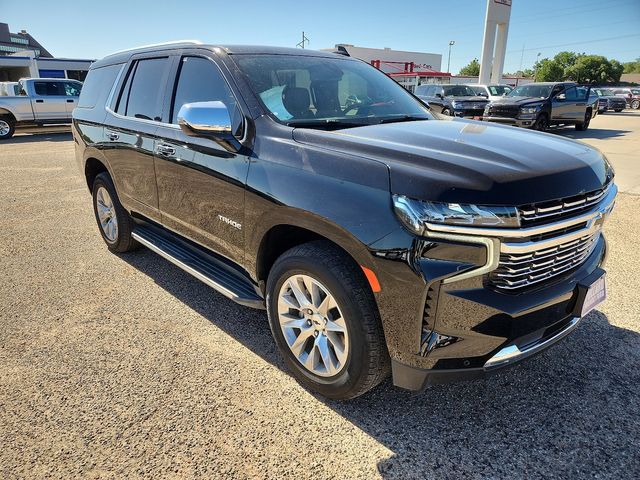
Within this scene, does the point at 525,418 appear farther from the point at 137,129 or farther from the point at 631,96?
the point at 631,96

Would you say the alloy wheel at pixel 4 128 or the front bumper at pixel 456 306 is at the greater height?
the front bumper at pixel 456 306

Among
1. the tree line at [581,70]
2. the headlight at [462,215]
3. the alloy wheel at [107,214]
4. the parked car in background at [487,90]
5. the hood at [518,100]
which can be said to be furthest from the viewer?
the tree line at [581,70]

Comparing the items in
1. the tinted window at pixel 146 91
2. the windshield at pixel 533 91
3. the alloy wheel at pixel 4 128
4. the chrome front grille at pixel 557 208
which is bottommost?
the alloy wheel at pixel 4 128

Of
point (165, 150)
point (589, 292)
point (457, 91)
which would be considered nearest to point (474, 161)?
point (589, 292)

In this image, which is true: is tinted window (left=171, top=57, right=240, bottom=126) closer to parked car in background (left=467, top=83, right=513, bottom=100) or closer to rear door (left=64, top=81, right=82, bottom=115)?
rear door (left=64, top=81, right=82, bottom=115)

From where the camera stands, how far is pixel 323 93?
3.21m

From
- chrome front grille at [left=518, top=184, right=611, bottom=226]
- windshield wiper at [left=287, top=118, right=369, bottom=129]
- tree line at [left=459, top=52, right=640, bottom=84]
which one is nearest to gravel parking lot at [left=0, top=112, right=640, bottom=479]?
chrome front grille at [left=518, top=184, right=611, bottom=226]

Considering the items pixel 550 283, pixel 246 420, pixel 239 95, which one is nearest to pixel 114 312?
pixel 246 420

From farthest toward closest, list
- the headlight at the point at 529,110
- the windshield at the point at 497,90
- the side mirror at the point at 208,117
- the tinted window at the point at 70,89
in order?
1. the windshield at the point at 497,90
2. the tinted window at the point at 70,89
3. the headlight at the point at 529,110
4. the side mirror at the point at 208,117

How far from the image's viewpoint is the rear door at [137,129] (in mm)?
3664

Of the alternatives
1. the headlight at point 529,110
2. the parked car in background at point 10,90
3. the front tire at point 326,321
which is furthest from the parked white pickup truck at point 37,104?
the front tire at point 326,321

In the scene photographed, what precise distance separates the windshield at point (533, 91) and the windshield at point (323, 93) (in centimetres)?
1508

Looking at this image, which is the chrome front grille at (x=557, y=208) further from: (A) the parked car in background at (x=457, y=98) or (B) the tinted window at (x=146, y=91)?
(A) the parked car in background at (x=457, y=98)

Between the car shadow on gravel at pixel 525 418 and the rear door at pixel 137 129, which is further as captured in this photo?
the rear door at pixel 137 129
